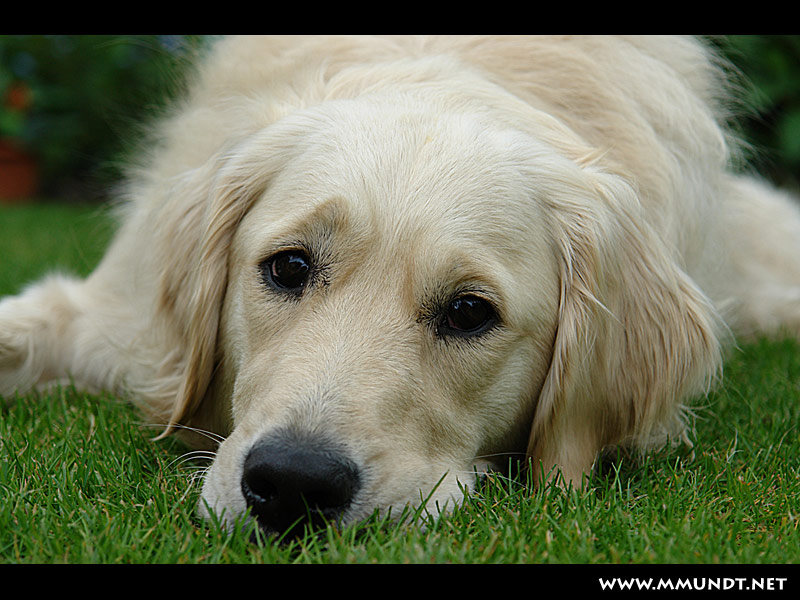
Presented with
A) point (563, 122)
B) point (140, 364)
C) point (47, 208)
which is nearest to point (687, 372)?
point (563, 122)

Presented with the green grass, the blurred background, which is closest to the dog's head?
the green grass

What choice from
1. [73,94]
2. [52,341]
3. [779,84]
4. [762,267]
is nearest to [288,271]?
[52,341]

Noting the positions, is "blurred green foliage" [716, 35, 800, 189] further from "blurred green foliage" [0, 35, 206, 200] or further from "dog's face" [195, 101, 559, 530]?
"dog's face" [195, 101, 559, 530]

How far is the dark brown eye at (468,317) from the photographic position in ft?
8.42

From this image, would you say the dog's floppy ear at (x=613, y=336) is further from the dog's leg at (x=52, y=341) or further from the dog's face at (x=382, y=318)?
the dog's leg at (x=52, y=341)

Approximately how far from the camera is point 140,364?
133 inches

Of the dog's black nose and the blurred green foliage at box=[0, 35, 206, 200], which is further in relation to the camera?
the blurred green foliage at box=[0, 35, 206, 200]

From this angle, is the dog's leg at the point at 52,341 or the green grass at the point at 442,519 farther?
the dog's leg at the point at 52,341

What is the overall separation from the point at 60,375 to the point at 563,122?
2244mm

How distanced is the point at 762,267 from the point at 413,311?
3526mm

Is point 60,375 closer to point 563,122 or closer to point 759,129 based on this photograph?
point 563,122

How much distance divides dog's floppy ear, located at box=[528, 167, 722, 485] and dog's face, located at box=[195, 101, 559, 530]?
2.8 inches

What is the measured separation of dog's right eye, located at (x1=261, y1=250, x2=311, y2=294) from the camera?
2.64m

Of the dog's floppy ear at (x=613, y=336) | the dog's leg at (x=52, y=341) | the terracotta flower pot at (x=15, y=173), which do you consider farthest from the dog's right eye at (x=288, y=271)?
the terracotta flower pot at (x=15, y=173)
